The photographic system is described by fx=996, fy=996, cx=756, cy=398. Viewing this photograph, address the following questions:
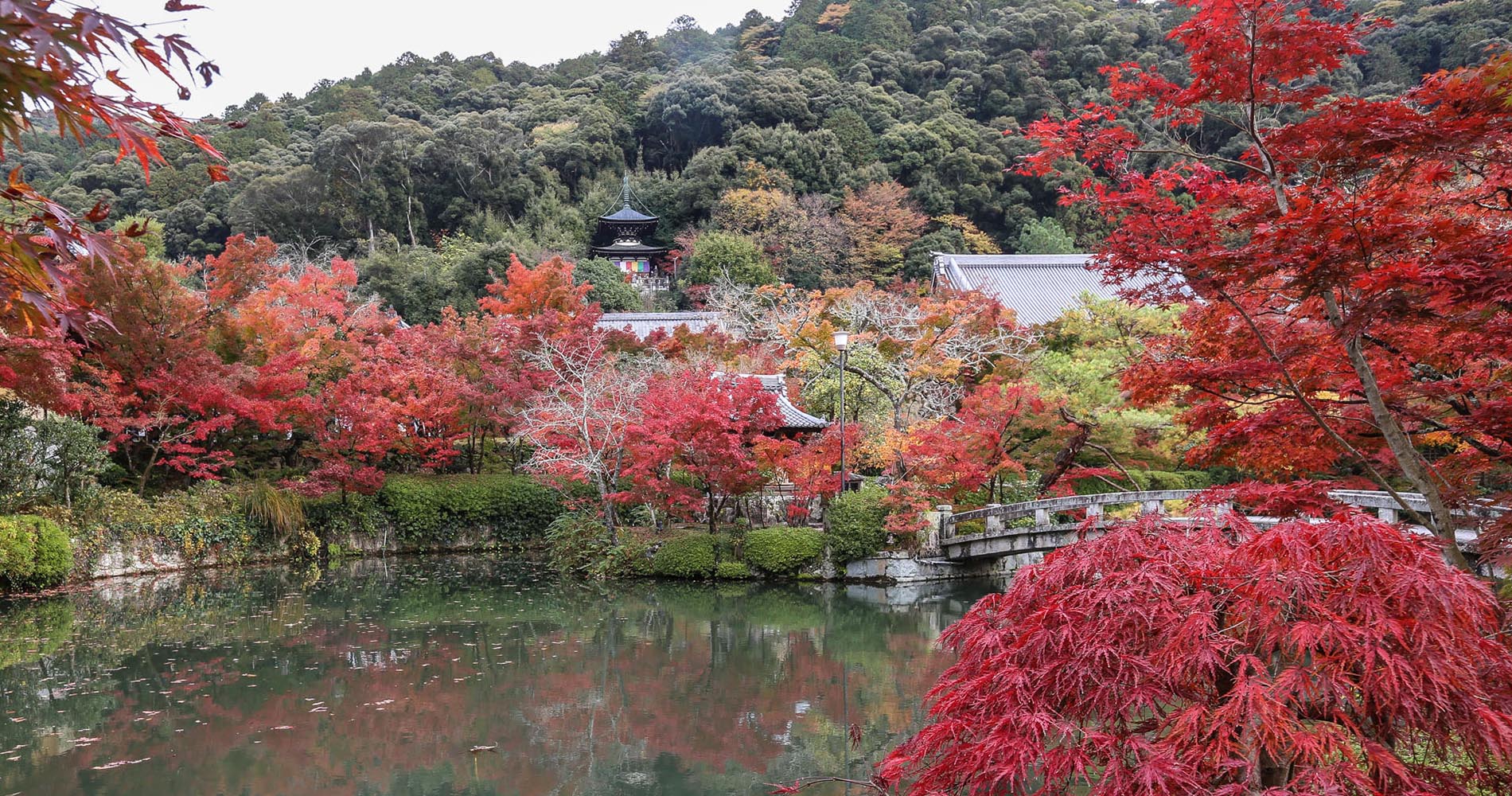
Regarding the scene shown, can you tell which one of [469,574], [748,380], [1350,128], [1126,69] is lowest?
[469,574]

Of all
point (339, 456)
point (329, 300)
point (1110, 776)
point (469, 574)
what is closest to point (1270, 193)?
point (1110, 776)

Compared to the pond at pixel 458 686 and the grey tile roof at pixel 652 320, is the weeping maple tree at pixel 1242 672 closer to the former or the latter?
the pond at pixel 458 686

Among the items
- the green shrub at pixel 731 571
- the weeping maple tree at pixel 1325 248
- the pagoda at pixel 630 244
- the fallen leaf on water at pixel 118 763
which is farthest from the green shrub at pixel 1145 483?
the pagoda at pixel 630 244

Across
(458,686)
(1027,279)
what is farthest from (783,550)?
(1027,279)

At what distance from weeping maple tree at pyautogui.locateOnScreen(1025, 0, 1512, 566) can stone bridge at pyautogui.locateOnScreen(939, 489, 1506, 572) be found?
17.0ft

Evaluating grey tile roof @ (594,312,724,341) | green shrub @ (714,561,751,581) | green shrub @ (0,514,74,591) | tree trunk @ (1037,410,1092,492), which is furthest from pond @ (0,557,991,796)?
grey tile roof @ (594,312,724,341)

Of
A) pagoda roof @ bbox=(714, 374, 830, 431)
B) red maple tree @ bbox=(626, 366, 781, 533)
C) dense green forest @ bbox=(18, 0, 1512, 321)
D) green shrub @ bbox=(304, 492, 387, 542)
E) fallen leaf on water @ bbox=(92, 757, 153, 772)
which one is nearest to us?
fallen leaf on water @ bbox=(92, 757, 153, 772)

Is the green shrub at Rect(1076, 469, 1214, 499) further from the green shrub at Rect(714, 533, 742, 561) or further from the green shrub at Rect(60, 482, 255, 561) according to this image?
the green shrub at Rect(60, 482, 255, 561)

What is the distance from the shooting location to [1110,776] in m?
2.26

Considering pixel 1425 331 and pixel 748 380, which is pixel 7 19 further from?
pixel 748 380

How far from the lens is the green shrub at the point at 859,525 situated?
42.4ft

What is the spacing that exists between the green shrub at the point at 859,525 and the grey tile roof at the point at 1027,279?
391 inches

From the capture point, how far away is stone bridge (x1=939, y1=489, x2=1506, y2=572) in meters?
11.4

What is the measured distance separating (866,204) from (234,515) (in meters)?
19.5
